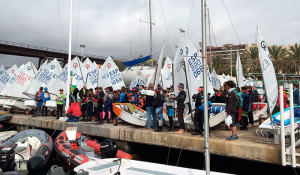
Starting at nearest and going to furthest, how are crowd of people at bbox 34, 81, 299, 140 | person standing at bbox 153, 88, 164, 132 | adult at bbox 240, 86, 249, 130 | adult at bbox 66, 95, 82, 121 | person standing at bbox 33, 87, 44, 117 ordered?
crowd of people at bbox 34, 81, 299, 140
person standing at bbox 153, 88, 164, 132
adult at bbox 240, 86, 249, 130
adult at bbox 66, 95, 82, 121
person standing at bbox 33, 87, 44, 117

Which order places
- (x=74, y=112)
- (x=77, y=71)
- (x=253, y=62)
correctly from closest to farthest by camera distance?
(x=74, y=112), (x=77, y=71), (x=253, y=62)

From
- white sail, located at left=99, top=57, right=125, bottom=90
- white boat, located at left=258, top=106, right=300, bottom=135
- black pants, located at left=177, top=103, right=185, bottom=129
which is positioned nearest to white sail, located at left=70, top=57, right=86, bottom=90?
white sail, located at left=99, top=57, right=125, bottom=90

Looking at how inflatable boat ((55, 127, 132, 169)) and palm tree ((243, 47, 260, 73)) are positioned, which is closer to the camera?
inflatable boat ((55, 127, 132, 169))

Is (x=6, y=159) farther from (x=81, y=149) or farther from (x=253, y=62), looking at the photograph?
(x=253, y=62)

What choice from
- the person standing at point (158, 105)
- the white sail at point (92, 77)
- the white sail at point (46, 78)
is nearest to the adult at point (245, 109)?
the person standing at point (158, 105)

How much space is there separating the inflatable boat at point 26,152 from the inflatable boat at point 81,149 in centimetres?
56

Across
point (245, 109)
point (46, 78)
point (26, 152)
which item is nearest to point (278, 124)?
point (245, 109)

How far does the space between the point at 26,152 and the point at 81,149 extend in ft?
6.40

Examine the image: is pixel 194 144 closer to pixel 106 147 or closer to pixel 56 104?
pixel 106 147

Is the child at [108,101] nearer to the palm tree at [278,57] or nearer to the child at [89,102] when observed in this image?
the child at [89,102]

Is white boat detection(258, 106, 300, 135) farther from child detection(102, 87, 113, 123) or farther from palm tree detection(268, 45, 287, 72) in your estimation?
palm tree detection(268, 45, 287, 72)

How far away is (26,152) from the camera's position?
26.6ft

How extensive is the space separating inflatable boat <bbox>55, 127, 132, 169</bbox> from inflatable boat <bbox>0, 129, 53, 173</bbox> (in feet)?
1.83

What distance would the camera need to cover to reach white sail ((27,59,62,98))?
14250mm
